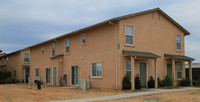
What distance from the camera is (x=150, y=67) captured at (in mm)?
20031

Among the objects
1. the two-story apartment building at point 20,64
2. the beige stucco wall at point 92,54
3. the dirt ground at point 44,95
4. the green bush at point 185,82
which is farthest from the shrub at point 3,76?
the green bush at point 185,82

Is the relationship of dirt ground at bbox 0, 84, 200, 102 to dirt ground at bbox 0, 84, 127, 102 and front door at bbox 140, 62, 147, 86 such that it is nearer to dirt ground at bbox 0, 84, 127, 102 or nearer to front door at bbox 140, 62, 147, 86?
dirt ground at bbox 0, 84, 127, 102

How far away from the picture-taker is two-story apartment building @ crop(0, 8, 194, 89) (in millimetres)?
18172

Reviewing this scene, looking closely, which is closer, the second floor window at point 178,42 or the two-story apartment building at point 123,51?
the two-story apartment building at point 123,51

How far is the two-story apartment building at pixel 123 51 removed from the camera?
715 inches

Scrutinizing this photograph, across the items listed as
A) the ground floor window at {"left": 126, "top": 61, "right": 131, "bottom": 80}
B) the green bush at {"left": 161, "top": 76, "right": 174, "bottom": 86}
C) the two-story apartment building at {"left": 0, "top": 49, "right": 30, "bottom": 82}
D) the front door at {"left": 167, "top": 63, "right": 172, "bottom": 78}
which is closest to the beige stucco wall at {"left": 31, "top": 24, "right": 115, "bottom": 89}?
the ground floor window at {"left": 126, "top": 61, "right": 131, "bottom": 80}

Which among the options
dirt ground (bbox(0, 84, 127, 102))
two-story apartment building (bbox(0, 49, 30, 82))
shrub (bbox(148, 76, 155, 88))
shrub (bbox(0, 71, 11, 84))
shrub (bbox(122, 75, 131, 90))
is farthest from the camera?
two-story apartment building (bbox(0, 49, 30, 82))

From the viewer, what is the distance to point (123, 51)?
59.0 feet

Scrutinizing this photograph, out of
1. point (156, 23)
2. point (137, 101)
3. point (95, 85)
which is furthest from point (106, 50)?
point (137, 101)

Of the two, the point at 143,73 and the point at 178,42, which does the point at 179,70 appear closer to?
the point at 178,42

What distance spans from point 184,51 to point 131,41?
7.52 metres

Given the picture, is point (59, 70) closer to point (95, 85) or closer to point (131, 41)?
point (95, 85)

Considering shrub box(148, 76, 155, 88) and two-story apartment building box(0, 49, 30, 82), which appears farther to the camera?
two-story apartment building box(0, 49, 30, 82)

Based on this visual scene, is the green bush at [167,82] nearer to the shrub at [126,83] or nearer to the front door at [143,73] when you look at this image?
the front door at [143,73]
